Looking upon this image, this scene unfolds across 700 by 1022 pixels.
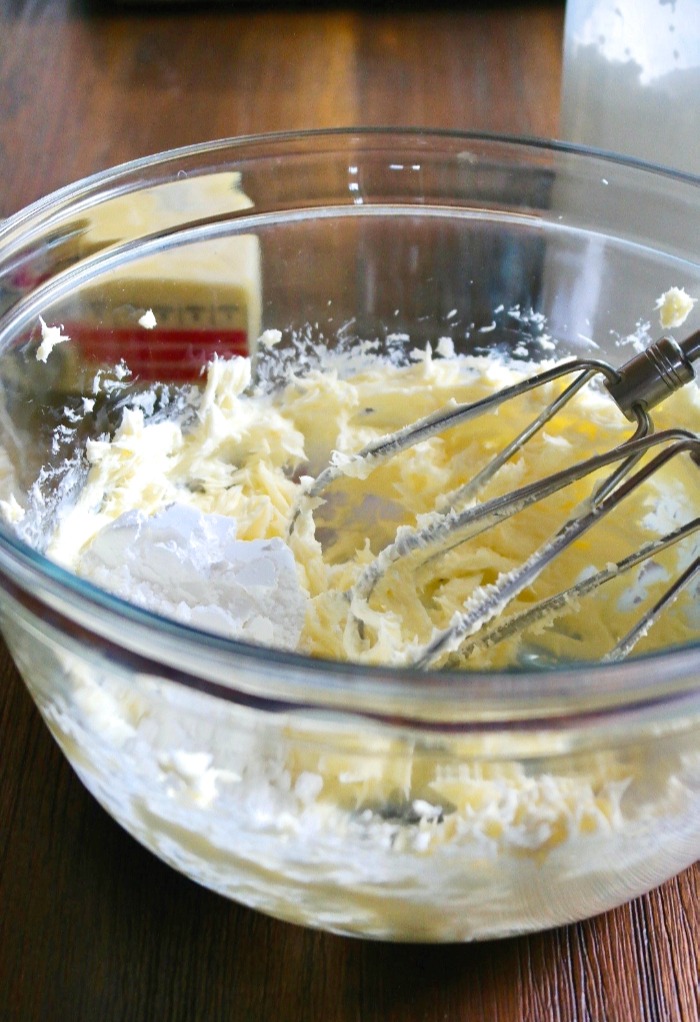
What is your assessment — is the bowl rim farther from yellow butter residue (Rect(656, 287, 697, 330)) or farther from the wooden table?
yellow butter residue (Rect(656, 287, 697, 330))

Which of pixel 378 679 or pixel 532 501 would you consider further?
pixel 532 501

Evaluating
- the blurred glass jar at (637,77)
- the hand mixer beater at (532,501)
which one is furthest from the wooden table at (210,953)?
the blurred glass jar at (637,77)

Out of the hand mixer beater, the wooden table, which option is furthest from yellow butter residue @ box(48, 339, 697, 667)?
the wooden table

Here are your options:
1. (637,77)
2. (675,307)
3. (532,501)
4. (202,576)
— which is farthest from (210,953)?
(637,77)

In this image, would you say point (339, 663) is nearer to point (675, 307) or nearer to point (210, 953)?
point (210, 953)

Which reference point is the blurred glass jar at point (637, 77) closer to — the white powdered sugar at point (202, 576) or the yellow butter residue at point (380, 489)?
the yellow butter residue at point (380, 489)

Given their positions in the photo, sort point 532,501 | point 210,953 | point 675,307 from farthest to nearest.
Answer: point 675,307, point 532,501, point 210,953
